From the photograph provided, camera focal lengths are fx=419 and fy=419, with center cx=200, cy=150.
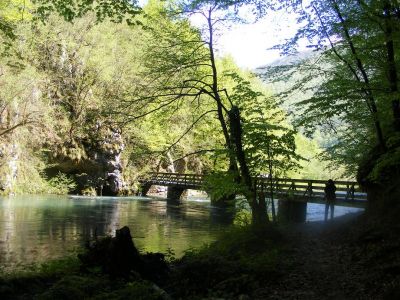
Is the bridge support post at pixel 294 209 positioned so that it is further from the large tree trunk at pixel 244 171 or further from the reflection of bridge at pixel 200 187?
the large tree trunk at pixel 244 171

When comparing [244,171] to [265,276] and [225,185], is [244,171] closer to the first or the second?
[225,185]

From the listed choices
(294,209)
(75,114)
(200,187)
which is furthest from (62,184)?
(294,209)

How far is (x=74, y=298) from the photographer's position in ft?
22.1


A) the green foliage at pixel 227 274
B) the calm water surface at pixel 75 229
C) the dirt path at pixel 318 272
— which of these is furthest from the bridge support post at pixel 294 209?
the green foliage at pixel 227 274

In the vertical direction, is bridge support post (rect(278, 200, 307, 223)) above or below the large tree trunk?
below

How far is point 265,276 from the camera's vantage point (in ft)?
24.3

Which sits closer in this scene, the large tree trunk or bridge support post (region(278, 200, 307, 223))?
the large tree trunk

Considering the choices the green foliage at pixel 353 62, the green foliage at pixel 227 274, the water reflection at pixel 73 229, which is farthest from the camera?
the water reflection at pixel 73 229

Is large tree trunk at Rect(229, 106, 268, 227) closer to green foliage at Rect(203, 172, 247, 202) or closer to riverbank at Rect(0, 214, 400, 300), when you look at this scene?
green foliage at Rect(203, 172, 247, 202)

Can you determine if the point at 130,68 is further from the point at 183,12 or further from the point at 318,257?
the point at 318,257

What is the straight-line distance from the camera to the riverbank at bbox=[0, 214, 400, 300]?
6.46 metres

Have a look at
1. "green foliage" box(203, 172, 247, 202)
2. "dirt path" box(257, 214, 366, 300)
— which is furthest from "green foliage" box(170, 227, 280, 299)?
"green foliage" box(203, 172, 247, 202)

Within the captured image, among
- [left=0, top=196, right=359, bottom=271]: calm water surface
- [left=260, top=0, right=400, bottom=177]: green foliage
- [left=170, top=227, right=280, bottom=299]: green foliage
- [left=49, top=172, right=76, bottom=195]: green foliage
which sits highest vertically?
[left=260, top=0, right=400, bottom=177]: green foliage

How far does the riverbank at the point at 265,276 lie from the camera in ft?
21.2
